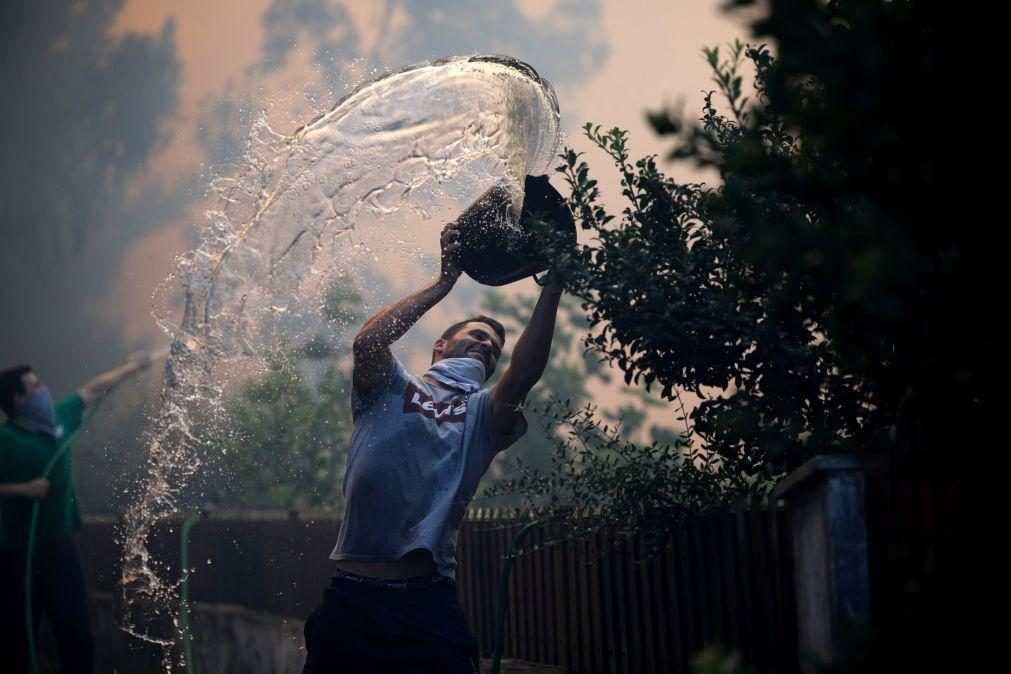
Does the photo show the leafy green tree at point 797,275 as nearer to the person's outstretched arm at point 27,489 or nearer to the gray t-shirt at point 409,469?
the gray t-shirt at point 409,469

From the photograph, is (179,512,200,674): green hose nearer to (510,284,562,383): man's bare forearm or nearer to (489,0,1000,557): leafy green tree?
(510,284,562,383): man's bare forearm

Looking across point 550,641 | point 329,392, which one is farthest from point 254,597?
point 550,641

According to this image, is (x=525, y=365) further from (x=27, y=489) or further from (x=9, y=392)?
(x=9, y=392)

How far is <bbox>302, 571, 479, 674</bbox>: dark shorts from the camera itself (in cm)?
415

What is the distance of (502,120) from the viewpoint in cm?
485

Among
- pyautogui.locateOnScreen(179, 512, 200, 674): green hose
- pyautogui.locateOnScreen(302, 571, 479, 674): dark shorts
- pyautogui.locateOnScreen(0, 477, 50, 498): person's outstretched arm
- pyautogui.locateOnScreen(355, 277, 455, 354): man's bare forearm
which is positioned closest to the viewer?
pyautogui.locateOnScreen(302, 571, 479, 674): dark shorts

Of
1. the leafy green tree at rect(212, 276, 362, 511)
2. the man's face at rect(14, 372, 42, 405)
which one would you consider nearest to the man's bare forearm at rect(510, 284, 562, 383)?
the man's face at rect(14, 372, 42, 405)

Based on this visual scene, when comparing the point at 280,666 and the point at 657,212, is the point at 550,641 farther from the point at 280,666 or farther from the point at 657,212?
the point at 280,666

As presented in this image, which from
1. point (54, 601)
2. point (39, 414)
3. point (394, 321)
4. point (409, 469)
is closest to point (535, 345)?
point (394, 321)

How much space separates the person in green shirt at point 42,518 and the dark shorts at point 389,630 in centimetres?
336

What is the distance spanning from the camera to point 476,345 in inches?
197

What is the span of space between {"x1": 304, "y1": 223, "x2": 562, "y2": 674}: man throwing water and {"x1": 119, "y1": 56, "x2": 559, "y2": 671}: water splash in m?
0.68

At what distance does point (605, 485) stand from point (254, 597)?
365 inches

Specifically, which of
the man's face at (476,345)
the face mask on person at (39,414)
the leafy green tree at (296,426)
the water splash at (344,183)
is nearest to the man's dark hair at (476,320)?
the man's face at (476,345)
